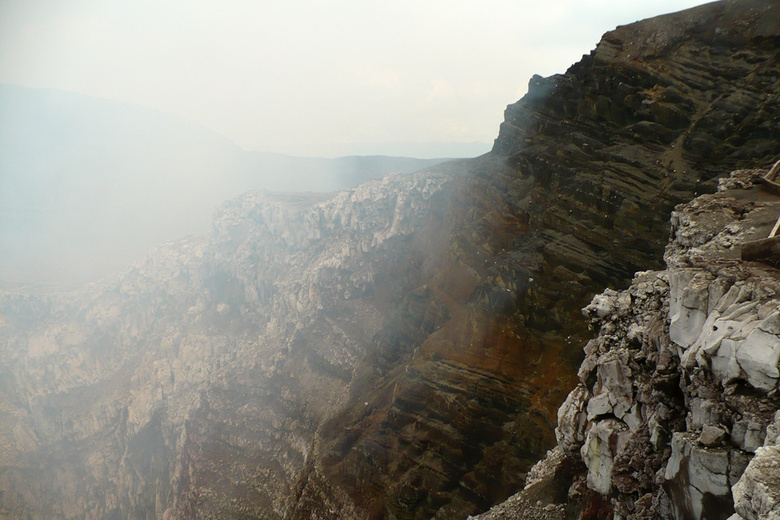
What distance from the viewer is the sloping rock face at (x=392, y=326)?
43188 millimetres

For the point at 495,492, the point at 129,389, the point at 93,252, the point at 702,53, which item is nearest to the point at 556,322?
the point at 495,492

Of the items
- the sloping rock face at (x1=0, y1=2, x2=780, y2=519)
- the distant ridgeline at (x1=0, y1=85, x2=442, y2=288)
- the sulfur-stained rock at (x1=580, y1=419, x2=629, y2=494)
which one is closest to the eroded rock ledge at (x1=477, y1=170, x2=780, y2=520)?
the sulfur-stained rock at (x1=580, y1=419, x2=629, y2=494)

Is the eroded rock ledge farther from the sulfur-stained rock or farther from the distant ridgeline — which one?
the distant ridgeline

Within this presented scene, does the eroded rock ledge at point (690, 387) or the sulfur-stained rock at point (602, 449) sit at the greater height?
the eroded rock ledge at point (690, 387)

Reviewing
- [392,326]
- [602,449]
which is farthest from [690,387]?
Answer: [392,326]

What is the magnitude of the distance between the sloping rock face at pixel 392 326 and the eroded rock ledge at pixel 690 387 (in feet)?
1.53

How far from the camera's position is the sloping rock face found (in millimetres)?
43188

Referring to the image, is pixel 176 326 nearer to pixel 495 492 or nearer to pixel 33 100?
pixel 495 492

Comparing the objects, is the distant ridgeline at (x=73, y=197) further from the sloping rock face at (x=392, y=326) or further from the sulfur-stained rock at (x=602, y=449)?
the sulfur-stained rock at (x=602, y=449)

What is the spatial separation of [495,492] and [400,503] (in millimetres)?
8991

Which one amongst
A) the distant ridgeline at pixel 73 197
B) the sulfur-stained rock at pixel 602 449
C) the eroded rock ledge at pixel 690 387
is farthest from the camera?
the distant ridgeline at pixel 73 197

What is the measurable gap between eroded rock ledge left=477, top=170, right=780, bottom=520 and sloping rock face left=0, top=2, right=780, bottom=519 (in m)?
0.47

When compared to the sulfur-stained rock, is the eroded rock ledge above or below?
above

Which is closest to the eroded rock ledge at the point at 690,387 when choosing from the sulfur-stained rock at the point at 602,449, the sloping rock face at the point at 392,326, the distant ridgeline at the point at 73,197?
the sulfur-stained rock at the point at 602,449
